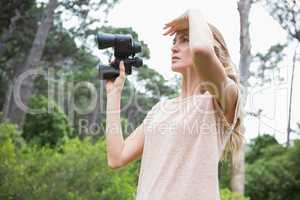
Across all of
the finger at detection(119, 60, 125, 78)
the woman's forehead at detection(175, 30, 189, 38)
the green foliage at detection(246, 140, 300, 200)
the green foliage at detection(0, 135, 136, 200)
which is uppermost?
the woman's forehead at detection(175, 30, 189, 38)

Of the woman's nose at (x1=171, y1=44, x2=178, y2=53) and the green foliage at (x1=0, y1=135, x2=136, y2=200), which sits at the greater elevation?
the woman's nose at (x1=171, y1=44, x2=178, y2=53)

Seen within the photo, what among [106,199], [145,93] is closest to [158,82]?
[145,93]

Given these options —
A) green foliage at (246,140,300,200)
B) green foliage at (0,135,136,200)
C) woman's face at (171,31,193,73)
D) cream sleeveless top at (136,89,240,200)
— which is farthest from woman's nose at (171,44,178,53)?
green foliage at (246,140,300,200)

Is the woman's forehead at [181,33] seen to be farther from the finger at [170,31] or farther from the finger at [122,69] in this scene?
the finger at [122,69]

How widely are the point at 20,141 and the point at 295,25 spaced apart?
6.24 metres

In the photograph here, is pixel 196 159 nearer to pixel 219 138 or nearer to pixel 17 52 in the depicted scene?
pixel 219 138

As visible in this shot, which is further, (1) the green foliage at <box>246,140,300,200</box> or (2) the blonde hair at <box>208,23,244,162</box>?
(1) the green foliage at <box>246,140,300,200</box>

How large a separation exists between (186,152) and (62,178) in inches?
143

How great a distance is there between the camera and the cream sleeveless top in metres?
1.17

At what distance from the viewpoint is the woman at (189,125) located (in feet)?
3.79

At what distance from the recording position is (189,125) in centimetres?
120

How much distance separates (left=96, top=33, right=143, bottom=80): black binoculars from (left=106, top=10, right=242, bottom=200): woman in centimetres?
2

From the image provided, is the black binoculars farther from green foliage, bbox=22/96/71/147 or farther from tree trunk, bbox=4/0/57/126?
green foliage, bbox=22/96/71/147

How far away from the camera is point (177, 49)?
1.29 metres
